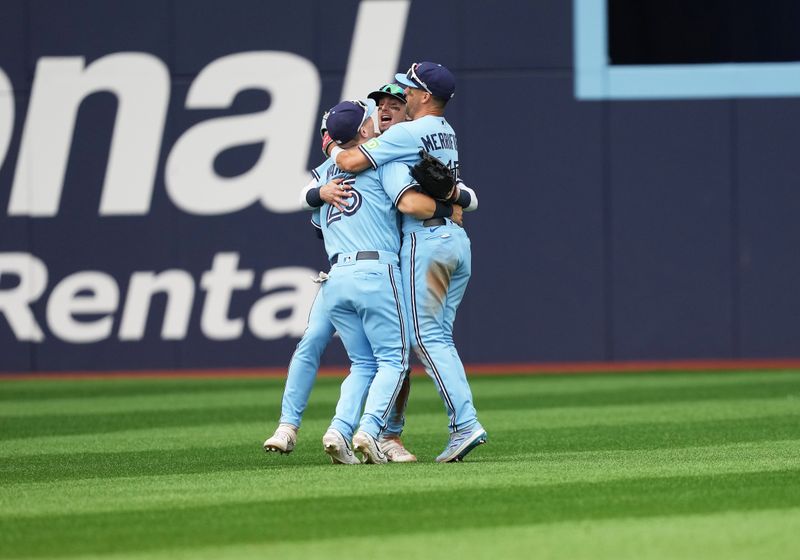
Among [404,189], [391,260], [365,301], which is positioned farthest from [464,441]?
[404,189]

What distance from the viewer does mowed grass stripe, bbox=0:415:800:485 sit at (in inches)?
309

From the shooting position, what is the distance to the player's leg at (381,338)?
7.50 m

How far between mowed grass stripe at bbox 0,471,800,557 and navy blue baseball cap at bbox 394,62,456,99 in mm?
2327

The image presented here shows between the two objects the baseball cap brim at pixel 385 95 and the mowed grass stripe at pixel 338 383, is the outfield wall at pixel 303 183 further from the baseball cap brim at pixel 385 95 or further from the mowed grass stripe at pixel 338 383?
the baseball cap brim at pixel 385 95

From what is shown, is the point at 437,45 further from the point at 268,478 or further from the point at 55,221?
the point at 268,478

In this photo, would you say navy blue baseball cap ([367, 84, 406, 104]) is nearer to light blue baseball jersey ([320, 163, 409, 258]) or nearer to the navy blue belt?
light blue baseball jersey ([320, 163, 409, 258])

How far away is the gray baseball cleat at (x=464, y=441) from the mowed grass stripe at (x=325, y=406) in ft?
12.1

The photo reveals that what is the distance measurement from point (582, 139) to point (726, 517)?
443 inches

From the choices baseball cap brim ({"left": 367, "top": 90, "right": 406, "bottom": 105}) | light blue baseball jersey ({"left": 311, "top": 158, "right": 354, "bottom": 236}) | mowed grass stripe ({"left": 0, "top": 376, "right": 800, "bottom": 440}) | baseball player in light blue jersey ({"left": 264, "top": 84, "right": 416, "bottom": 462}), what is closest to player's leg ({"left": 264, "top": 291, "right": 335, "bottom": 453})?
baseball player in light blue jersey ({"left": 264, "top": 84, "right": 416, "bottom": 462})

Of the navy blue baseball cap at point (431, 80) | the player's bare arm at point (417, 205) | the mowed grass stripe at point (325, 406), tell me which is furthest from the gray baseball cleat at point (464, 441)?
the mowed grass stripe at point (325, 406)

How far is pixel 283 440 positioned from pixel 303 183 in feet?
29.5

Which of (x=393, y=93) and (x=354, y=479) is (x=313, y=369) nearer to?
(x=354, y=479)

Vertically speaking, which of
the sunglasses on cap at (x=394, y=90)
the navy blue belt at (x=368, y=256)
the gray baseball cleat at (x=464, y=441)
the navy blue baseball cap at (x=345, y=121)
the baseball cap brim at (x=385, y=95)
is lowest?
the gray baseball cleat at (x=464, y=441)

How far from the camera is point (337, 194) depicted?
7.71 m
